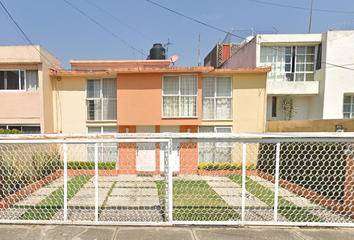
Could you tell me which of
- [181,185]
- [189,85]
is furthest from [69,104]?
[181,185]

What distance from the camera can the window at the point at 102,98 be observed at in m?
8.61

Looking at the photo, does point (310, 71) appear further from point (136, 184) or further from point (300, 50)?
point (136, 184)

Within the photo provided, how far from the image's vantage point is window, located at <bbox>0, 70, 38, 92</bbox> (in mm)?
8031

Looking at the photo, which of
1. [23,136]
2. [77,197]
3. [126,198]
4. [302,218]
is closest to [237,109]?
[302,218]

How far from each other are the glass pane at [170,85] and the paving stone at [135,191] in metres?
4.38

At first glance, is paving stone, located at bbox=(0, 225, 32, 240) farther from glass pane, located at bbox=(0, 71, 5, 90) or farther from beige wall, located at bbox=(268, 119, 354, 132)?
beige wall, located at bbox=(268, 119, 354, 132)

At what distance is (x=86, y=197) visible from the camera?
16.3 ft

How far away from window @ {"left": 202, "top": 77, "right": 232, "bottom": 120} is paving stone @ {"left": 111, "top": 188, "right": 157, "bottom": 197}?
173 inches

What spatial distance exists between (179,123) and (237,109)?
9.70 ft

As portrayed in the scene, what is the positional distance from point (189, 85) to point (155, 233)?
668cm

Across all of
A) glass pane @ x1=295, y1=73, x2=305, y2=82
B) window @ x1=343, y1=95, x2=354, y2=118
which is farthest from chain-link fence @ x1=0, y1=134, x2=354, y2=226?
window @ x1=343, y1=95, x2=354, y2=118

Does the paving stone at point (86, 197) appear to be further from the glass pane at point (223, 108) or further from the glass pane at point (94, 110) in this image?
the glass pane at point (223, 108)

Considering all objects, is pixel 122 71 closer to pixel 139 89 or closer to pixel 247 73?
pixel 139 89

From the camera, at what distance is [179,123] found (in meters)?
8.20
